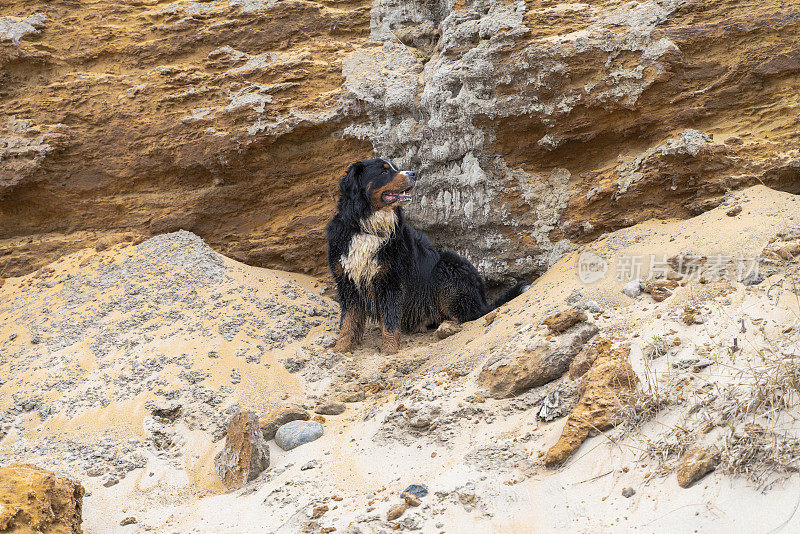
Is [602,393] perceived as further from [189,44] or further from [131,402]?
[189,44]

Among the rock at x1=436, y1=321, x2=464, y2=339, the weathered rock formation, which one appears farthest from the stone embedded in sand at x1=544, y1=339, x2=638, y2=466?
the weathered rock formation

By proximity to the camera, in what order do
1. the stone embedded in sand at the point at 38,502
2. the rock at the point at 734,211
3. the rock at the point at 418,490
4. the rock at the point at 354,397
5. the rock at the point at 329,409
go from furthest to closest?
the rock at the point at 734,211 → the rock at the point at 354,397 → the rock at the point at 329,409 → the rock at the point at 418,490 → the stone embedded in sand at the point at 38,502

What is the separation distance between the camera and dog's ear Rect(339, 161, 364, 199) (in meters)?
6.11

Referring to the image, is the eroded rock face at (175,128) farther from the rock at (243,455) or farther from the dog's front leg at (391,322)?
the rock at (243,455)

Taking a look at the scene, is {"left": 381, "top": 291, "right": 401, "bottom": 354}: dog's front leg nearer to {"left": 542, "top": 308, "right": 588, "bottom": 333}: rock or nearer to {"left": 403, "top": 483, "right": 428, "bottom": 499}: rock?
{"left": 542, "top": 308, "right": 588, "bottom": 333}: rock

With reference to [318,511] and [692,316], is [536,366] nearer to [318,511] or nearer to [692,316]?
[692,316]

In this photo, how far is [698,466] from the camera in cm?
245

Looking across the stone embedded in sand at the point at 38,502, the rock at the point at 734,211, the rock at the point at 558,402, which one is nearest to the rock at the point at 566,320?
the rock at the point at 558,402

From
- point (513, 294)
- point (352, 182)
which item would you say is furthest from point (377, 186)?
point (513, 294)

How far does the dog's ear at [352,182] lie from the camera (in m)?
6.11

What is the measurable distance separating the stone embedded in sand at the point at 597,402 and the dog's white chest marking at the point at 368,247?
3.08 m

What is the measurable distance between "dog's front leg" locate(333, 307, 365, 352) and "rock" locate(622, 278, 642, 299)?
2.70 metres

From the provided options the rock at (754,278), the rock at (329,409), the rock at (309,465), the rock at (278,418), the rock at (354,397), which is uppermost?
the rock at (754,278)

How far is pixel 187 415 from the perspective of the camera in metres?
4.68
